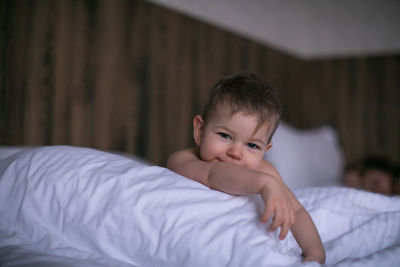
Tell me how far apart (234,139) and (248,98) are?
98mm

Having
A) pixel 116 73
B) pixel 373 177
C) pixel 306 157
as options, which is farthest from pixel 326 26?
pixel 116 73

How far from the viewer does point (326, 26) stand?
2811 millimetres

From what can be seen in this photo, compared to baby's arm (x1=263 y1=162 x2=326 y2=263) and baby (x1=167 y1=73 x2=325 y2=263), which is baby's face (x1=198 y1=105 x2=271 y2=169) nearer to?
baby (x1=167 y1=73 x2=325 y2=263)

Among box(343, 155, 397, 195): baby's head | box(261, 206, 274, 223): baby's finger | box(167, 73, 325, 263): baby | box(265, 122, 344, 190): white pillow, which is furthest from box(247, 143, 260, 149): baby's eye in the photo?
box(343, 155, 397, 195): baby's head

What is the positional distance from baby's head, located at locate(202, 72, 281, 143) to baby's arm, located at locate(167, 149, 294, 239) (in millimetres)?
119

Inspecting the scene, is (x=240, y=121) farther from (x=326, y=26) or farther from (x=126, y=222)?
(x=326, y=26)

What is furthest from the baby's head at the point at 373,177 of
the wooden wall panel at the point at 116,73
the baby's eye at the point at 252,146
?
the baby's eye at the point at 252,146

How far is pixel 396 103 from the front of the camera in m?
2.51

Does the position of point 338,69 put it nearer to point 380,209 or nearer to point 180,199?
point 380,209

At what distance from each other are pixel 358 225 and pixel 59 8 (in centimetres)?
129

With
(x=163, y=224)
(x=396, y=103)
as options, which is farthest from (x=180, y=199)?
(x=396, y=103)

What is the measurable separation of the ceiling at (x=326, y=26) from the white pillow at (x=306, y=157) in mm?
733

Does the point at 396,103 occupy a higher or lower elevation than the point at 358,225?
higher

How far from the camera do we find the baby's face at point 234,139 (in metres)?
0.72
